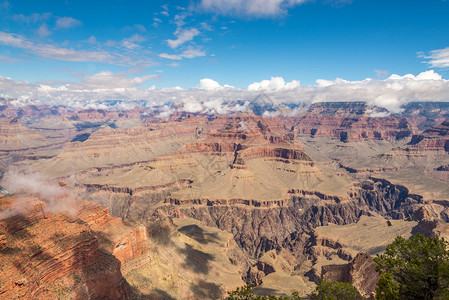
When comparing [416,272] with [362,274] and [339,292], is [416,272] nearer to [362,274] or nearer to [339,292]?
[339,292]

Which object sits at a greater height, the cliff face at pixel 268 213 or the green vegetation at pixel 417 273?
the green vegetation at pixel 417 273

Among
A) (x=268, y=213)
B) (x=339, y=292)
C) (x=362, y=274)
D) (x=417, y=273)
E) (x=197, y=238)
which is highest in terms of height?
(x=417, y=273)

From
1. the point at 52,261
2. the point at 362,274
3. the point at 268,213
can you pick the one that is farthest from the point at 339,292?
the point at 268,213

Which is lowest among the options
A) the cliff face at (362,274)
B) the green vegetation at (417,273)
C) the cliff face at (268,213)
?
the cliff face at (268,213)

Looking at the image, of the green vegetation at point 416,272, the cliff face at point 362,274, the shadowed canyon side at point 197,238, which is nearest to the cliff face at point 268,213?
the shadowed canyon side at point 197,238

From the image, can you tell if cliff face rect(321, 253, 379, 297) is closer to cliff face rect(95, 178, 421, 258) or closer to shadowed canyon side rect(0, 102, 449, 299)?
shadowed canyon side rect(0, 102, 449, 299)

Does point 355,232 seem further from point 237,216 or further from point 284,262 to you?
point 237,216

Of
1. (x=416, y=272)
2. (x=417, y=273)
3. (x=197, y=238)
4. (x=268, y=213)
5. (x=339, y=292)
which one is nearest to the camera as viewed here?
(x=416, y=272)

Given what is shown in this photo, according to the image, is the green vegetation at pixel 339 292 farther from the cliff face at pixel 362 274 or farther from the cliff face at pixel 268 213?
the cliff face at pixel 268 213
